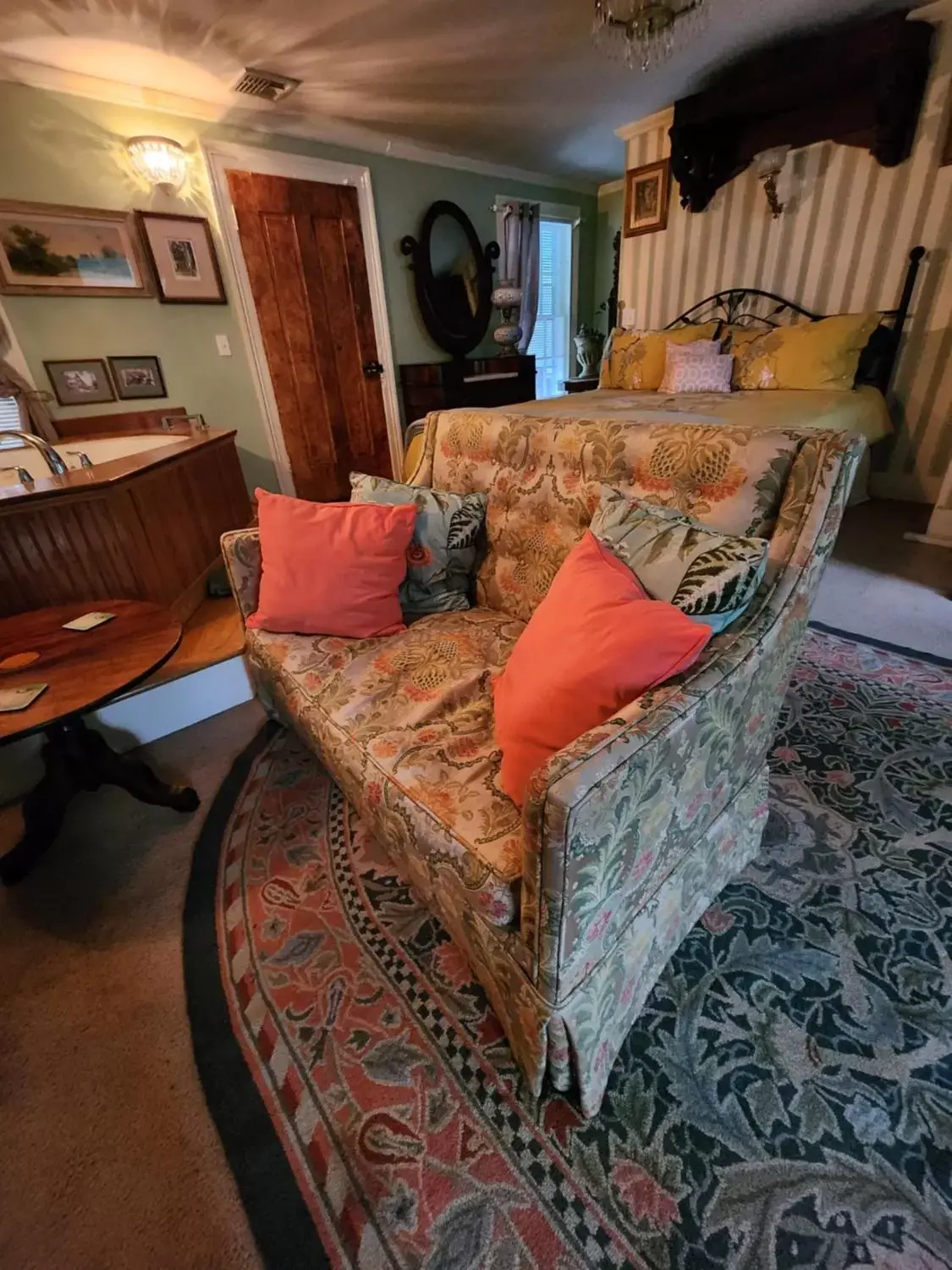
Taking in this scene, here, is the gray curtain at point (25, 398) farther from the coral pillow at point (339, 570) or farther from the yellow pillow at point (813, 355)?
the yellow pillow at point (813, 355)

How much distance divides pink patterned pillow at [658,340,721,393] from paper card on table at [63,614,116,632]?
3.24m

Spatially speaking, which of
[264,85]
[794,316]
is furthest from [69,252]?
[794,316]

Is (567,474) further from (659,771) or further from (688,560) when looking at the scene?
(659,771)

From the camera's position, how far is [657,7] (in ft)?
7.37

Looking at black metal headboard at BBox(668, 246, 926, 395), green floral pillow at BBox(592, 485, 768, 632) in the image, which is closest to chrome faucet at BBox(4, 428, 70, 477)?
green floral pillow at BBox(592, 485, 768, 632)

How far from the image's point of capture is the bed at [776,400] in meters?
2.41

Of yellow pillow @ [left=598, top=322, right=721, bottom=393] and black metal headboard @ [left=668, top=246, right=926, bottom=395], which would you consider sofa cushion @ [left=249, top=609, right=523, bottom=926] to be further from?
black metal headboard @ [left=668, top=246, right=926, bottom=395]

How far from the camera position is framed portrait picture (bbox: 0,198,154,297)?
8.75 ft

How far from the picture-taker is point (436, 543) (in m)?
1.56

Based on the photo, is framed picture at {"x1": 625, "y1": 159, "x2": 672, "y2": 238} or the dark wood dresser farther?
the dark wood dresser

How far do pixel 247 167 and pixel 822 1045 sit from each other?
182 inches

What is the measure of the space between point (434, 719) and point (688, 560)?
592 mm

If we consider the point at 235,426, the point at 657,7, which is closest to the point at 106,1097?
the point at 235,426

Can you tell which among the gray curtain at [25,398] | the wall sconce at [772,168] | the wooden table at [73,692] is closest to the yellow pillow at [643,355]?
the wall sconce at [772,168]
